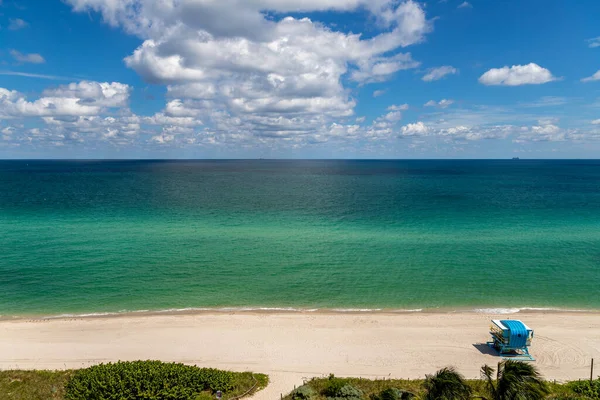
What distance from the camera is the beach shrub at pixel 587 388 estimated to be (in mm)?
19719

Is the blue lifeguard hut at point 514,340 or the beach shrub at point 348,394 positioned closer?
the beach shrub at point 348,394

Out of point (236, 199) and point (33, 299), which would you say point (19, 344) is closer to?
point (33, 299)

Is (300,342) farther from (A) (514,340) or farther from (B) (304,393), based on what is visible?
(A) (514,340)

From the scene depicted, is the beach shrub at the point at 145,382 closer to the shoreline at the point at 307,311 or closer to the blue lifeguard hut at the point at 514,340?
the shoreline at the point at 307,311

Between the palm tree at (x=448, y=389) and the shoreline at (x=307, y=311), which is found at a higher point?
the palm tree at (x=448, y=389)

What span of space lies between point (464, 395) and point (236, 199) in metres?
87.4

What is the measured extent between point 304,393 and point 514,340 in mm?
15387

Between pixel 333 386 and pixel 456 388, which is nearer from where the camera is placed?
pixel 456 388

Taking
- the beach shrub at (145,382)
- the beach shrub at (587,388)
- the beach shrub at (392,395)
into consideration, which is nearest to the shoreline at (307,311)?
the beach shrub at (145,382)

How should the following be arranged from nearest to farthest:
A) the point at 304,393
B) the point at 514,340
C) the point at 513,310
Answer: the point at 304,393
the point at 514,340
the point at 513,310

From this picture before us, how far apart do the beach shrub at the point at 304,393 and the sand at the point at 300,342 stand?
53.3 inches

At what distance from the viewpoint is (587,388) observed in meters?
20.4

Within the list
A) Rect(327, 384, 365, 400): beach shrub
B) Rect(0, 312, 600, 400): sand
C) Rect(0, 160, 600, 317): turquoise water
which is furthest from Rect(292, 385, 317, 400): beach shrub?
Rect(0, 160, 600, 317): turquoise water

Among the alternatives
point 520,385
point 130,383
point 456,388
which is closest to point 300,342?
point 130,383
